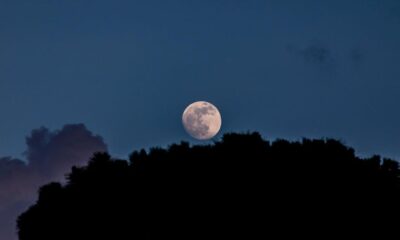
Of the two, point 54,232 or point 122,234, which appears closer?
point 122,234

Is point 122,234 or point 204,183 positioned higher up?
point 204,183

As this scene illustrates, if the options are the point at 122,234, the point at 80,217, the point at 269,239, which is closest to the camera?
the point at 269,239

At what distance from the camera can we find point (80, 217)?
140ft

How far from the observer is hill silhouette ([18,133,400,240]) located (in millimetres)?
38062

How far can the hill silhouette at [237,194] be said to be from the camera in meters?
38.1

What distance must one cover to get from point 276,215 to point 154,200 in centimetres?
740

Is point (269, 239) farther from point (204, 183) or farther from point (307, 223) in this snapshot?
point (204, 183)

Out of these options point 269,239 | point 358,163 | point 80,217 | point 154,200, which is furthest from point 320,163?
point 80,217

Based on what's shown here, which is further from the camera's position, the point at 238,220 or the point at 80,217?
the point at 80,217

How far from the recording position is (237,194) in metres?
38.6

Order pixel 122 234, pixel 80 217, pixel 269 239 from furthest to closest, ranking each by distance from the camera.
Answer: pixel 80 217 → pixel 122 234 → pixel 269 239

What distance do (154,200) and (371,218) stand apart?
42.5 feet

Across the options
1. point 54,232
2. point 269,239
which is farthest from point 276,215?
point 54,232

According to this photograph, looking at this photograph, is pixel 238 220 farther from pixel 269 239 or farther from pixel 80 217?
pixel 80 217
